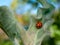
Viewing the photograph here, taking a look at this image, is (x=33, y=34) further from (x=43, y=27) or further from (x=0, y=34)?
(x=0, y=34)

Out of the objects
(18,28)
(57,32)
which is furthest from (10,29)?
(57,32)

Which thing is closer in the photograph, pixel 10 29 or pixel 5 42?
pixel 10 29

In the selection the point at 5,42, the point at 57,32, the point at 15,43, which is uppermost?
the point at 15,43

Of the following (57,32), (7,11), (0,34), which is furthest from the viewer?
(57,32)

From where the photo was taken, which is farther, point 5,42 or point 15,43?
point 5,42

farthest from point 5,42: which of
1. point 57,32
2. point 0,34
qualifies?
point 0,34

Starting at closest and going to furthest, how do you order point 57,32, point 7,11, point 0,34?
point 7,11 < point 0,34 < point 57,32

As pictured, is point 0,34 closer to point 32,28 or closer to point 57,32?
point 32,28

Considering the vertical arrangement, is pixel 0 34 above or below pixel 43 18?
below

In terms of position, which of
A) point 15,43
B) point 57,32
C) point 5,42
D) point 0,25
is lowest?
point 5,42
